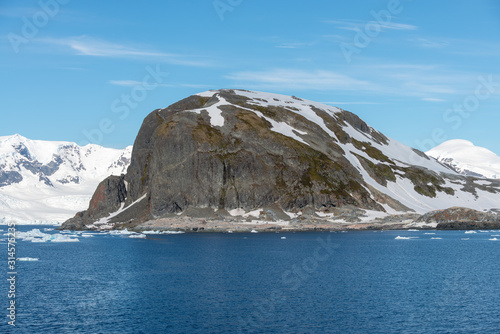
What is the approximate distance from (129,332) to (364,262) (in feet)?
211

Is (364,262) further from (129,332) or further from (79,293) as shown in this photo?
(129,332)

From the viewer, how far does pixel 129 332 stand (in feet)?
190

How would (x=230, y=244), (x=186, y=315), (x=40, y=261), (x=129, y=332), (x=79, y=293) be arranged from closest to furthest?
(x=129, y=332)
(x=186, y=315)
(x=79, y=293)
(x=40, y=261)
(x=230, y=244)

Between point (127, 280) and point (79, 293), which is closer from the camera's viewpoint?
point (79, 293)

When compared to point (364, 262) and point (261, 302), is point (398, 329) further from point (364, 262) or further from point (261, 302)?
point (364, 262)

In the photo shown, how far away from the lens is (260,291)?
8000 centimetres

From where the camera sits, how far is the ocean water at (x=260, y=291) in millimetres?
60969

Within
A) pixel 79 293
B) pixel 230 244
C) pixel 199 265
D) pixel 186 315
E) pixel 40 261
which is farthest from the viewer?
pixel 230 244

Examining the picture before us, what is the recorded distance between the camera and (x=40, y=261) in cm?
11638

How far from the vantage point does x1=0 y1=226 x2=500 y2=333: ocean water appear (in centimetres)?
6097

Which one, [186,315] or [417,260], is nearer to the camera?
[186,315]

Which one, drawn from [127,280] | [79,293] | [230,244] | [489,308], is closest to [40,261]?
[127,280]

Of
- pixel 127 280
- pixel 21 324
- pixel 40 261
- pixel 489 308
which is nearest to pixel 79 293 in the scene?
pixel 127 280

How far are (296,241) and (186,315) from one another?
326 ft
